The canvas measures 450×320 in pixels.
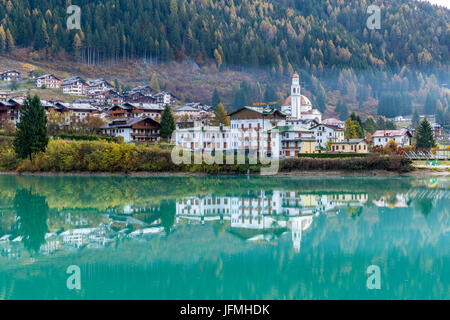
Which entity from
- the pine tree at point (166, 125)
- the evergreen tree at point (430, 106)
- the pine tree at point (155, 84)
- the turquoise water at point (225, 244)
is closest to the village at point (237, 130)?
the pine tree at point (166, 125)

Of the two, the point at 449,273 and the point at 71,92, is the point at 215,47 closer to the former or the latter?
the point at 71,92

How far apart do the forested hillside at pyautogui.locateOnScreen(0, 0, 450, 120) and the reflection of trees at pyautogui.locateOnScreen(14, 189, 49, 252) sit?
80.7 metres

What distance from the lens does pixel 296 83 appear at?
81.9 m

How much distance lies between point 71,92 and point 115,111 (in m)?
25.8

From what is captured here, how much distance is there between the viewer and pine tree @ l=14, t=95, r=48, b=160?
45.5 meters

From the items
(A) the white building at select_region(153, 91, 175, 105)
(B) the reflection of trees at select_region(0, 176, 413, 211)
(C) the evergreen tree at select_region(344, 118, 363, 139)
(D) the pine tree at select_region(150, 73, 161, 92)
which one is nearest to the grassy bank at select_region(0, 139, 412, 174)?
(B) the reflection of trees at select_region(0, 176, 413, 211)

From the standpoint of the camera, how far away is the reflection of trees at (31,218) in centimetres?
1672

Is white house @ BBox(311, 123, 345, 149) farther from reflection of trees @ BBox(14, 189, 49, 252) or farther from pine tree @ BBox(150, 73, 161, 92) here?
pine tree @ BBox(150, 73, 161, 92)

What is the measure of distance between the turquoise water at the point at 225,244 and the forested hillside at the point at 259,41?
81086 millimetres

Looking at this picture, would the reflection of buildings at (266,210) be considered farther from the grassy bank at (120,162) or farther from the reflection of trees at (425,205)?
the grassy bank at (120,162)

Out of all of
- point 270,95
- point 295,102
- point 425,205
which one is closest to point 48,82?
point 270,95

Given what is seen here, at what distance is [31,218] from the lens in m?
21.6

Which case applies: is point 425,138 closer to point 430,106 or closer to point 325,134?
point 325,134

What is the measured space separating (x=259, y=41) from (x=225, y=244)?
125389mm
